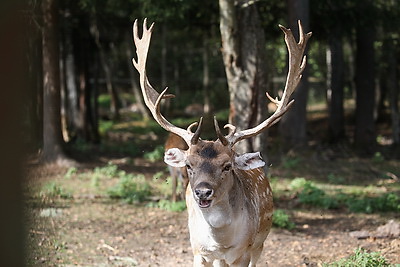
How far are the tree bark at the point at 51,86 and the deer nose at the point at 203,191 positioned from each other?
927 centimetres

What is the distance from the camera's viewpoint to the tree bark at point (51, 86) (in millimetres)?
13662

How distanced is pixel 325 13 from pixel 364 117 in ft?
11.0

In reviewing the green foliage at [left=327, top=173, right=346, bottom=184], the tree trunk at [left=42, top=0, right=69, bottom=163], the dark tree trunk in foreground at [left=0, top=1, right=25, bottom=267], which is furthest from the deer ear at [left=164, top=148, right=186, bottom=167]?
the tree trunk at [left=42, top=0, right=69, bottom=163]

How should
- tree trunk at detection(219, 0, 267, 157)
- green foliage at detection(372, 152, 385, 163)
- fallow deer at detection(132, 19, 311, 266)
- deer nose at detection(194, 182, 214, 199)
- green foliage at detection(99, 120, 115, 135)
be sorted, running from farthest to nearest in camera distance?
green foliage at detection(99, 120, 115, 135) < green foliage at detection(372, 152, 385, 163) < tree trunk at detection(219, 0, 267, 157) < fallow deer at detection(132, 19, 311, 266) < deer nose at detection(194, 182, 214, 199)

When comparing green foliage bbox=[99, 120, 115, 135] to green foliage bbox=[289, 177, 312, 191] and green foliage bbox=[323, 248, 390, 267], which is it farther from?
green foliage bbox=[323, 248, 390, 267]

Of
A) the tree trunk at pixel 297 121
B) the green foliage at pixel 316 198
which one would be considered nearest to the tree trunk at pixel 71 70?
the tree trunk at pixel 297 121

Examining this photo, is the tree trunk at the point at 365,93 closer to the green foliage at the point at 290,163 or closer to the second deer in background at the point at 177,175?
the green foliage at the point at 290,163

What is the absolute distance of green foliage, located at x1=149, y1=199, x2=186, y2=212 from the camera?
1012 cm

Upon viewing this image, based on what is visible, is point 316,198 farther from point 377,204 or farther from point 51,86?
point 51,86

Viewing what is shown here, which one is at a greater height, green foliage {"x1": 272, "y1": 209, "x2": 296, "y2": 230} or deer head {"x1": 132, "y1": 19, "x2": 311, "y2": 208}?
deer head {"x1": 132, "y1": 19, "x2": 311, "y2": 208}

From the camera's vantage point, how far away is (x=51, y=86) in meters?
14.0

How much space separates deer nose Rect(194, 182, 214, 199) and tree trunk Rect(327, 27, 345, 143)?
13578mm

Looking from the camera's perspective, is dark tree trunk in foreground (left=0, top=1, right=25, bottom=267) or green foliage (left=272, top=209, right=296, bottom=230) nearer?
dark tree trunk in foreground (left=0, top=1, right=25, bottom=267)

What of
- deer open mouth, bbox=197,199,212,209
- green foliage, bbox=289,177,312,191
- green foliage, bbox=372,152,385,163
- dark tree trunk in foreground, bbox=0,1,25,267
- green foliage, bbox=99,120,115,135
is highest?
dark tree trunk in foreground, bbox=0,1,25,267
